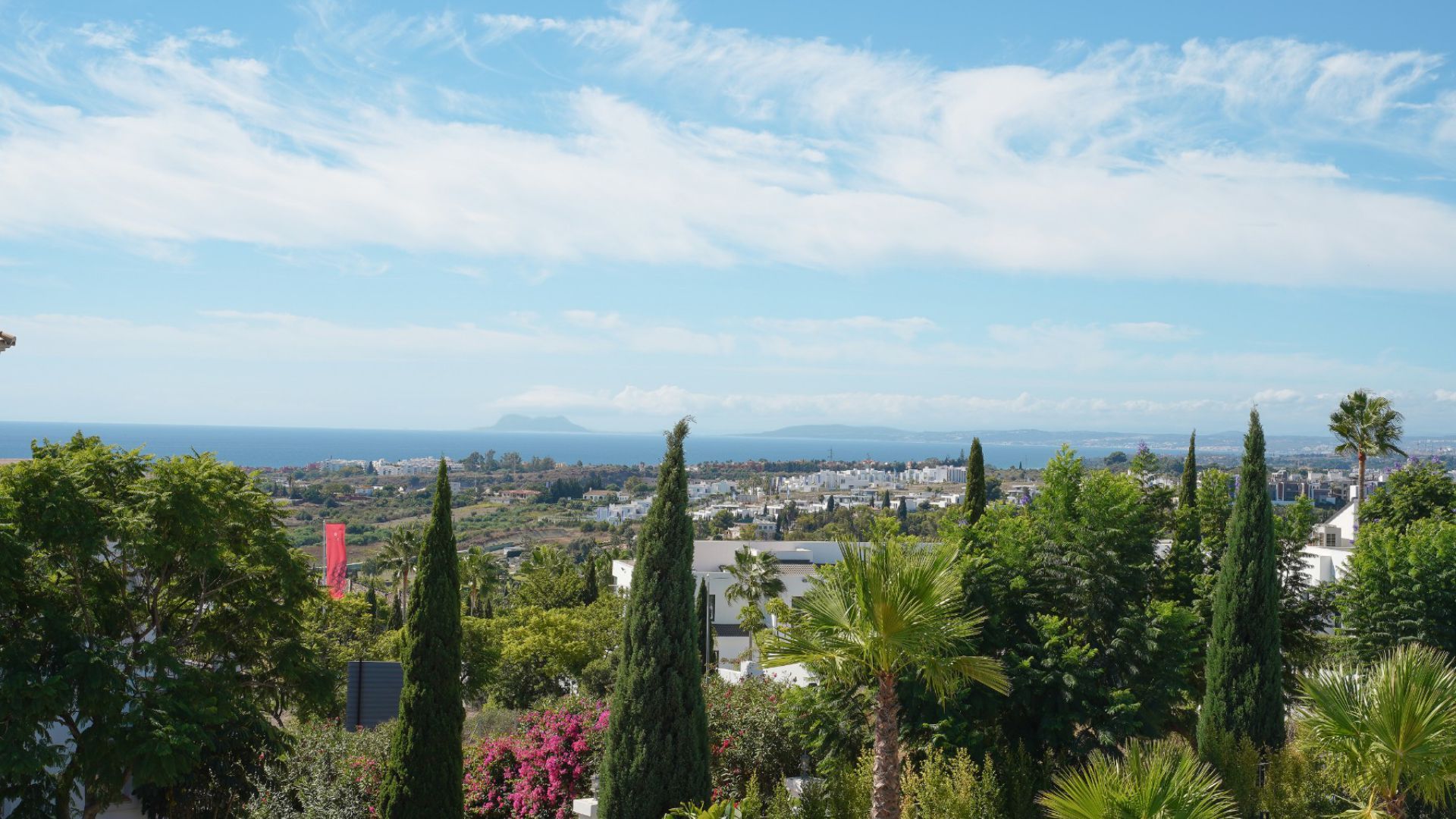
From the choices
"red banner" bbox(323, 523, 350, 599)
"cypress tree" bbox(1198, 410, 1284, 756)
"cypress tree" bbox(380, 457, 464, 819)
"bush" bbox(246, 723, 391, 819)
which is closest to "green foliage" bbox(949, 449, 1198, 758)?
"cypress tree" bbox(1198, 410, 1284, 756)

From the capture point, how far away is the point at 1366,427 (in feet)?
133

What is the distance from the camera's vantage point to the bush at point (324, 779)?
14.7m

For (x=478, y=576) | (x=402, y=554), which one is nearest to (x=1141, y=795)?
(x=402, y=554)

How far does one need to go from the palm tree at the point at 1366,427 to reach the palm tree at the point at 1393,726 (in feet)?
116

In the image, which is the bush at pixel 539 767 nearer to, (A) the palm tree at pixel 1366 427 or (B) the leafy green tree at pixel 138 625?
(B) the leafy green tree at pixel 138 625

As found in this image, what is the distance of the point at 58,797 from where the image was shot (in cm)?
1330

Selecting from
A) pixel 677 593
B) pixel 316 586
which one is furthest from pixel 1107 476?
pixel 316 586

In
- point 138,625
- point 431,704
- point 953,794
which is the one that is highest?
point 138,625

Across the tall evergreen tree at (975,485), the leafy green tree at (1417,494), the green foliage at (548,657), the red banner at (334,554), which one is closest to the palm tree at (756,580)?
the green foliage at (548,657)

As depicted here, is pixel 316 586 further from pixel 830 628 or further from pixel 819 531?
pixel 819 531

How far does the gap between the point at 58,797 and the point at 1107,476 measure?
15.0 meters

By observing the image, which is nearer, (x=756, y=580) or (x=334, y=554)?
(x=334, y=554)

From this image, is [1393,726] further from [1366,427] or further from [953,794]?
[1366,427]

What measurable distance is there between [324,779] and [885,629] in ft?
30.2
